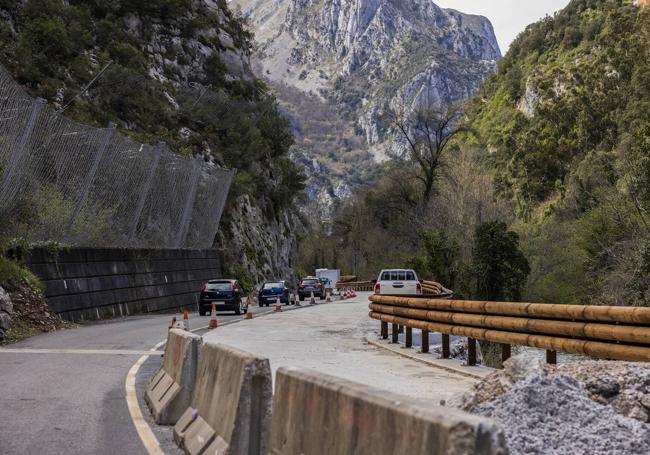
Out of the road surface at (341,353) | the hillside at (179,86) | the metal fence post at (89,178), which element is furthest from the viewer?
the hillside at (179,86)

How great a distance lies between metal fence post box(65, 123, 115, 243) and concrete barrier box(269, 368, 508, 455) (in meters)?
22.5

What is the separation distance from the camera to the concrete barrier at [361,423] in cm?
311

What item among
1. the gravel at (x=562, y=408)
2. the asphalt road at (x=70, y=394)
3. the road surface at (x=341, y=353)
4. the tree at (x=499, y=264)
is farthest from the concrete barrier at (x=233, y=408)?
the tree at (x=499, y=264)

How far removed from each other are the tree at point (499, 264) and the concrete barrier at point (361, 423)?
109ft

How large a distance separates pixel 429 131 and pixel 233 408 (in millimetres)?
54746

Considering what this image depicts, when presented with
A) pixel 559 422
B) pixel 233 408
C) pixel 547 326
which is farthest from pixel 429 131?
pixel 559 422

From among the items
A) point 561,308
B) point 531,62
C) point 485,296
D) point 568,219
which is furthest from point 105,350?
point 531,62

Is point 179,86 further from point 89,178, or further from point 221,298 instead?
point 89,178

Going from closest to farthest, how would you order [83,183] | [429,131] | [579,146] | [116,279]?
1. [83,183]
2. [116,279]
3. [429,131]
4. [579,146]

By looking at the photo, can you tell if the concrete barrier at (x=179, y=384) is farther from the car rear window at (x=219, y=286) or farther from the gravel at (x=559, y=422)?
the car rear window at (x=219, y=286)

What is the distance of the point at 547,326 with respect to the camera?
10.9 meters

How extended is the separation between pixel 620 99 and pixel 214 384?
7468 cm

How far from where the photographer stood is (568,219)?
6059 cm

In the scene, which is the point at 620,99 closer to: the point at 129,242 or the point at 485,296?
the point at 485,296
